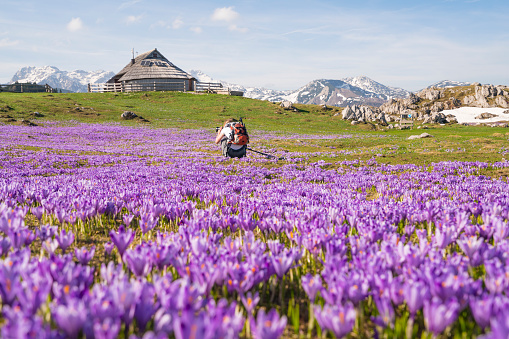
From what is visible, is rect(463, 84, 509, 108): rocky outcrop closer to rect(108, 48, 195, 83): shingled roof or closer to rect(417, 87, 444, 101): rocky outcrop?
rect(417, 87, 444, 101): rocky outcrop

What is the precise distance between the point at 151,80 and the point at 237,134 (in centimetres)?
9399

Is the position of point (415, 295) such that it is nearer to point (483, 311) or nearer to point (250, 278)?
point (483, 311)

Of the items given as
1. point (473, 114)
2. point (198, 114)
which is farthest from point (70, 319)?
point (473, 114)

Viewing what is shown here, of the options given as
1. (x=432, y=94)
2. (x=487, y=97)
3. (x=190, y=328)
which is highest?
(x=432, y=94)

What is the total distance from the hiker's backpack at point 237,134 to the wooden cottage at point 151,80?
9047 centimetres

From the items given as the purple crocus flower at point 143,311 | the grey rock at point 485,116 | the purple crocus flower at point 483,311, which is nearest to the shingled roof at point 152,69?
A: the grey rock at point 485,116

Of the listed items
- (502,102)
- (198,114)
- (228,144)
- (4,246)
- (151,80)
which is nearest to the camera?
(4,246)

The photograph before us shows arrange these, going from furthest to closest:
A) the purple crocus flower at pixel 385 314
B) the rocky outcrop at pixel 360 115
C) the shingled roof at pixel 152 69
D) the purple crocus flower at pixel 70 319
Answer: the shingled roof at pixel 152 69, the rocky outcrop at pixel 360 115, the purple crocus flower at pixel 385 314, the purple crocus flower at pixel 70 319

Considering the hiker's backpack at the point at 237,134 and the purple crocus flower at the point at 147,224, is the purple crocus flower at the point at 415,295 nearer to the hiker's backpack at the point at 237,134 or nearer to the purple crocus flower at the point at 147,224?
the purple crocus flower at the point at 147,224

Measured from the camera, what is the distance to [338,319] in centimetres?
198

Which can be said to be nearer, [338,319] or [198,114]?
[338,319]

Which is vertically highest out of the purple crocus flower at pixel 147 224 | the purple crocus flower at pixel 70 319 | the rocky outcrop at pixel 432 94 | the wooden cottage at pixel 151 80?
the wooden cottage at pixel 151 80

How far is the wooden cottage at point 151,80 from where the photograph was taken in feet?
323

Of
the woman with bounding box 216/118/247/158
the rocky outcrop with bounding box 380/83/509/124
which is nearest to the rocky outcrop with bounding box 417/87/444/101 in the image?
the rocky outcrop with bounding box 380/83/509/124
